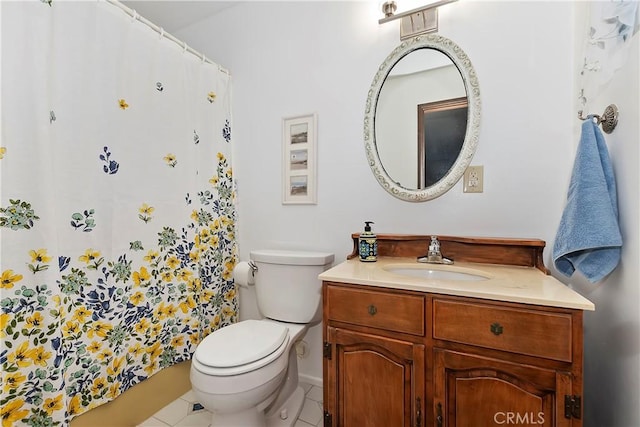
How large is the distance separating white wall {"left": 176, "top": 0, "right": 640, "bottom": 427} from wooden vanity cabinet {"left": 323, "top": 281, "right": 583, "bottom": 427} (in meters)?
0.24

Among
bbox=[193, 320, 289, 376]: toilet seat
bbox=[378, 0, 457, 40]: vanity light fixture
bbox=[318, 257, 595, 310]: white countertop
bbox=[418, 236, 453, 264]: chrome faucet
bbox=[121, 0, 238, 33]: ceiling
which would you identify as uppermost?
bbox=[121, 0, 238, 33]: ceiling

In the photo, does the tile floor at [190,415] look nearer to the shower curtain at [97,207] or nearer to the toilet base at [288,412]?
the toilet base at [288,412]

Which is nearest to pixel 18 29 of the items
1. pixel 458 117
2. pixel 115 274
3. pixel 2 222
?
pixel 2 222

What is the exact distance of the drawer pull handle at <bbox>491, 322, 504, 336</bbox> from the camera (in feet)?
2.84

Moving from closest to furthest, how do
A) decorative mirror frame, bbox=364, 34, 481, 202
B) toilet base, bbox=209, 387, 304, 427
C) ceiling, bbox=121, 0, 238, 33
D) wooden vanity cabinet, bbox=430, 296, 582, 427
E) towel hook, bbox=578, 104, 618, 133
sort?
→ wooden vanity cabinet, bbox=430, 296, 582, 427 → towel hook, bbox=578, 104, 618, 133 → toilet base, bbox=209, 387, 304, 427 → decorative mirror frame, bbox=364, 34, 481, 202 → ceiling, bbox=121, 0, 238, 33

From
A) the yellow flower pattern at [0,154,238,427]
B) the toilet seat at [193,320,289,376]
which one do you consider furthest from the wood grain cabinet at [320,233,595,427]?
the yellow flower pattern at [0,154,238,427]

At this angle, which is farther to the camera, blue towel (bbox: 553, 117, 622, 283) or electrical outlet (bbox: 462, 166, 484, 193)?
electrical outlet (bbox: 462, 166, 484, 193)

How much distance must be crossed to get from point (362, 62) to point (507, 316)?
4.55 feet

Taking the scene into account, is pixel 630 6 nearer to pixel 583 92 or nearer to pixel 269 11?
pixel 583 92

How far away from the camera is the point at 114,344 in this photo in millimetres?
1279

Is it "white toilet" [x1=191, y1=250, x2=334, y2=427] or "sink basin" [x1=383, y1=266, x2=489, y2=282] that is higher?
"sink basin" [x1=383, y1=266, x2=489, y2=282]

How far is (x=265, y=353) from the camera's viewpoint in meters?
1.20

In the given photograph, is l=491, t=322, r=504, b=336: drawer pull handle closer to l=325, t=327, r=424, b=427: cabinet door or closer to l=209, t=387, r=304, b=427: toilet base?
l=325, t=327, r=424, b=427: cabinet door
